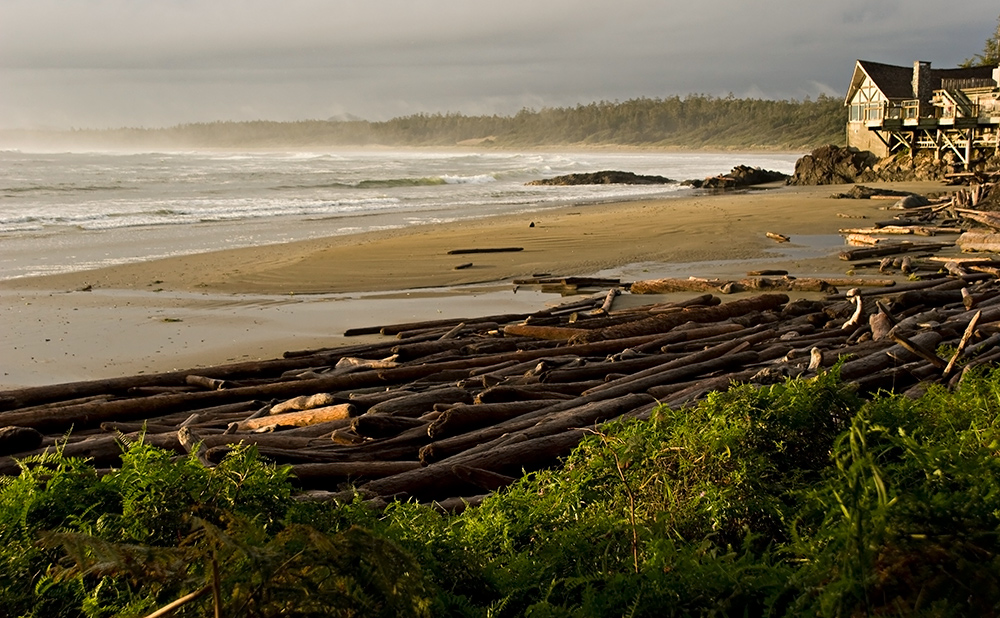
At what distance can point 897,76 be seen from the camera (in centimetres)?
4928

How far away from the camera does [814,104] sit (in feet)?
408

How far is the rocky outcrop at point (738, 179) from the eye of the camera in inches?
1629

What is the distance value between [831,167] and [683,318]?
121ft

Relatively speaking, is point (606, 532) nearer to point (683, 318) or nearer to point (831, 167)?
point (683, 318)

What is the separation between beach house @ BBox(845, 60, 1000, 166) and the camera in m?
39.5

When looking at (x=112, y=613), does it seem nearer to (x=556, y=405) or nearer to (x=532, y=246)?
(x=556, y=405)

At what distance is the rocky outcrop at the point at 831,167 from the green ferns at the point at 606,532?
40.5m

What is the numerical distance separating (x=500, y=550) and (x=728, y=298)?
8.35m

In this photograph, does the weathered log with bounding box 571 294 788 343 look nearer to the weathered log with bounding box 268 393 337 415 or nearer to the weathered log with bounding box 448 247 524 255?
the weathered log with bounding box 268 393 337 415

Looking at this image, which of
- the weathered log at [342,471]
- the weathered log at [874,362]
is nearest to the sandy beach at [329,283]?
the weathered log at [342,471]

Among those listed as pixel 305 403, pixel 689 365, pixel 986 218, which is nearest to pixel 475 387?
pixel 305 403

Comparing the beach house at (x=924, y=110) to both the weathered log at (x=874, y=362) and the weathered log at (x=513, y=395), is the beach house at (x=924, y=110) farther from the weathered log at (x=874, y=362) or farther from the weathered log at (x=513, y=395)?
the weathered log at (x=513, y=395)

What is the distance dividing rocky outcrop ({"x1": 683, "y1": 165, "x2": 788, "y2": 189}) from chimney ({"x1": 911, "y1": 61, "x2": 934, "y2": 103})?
9.26 meters

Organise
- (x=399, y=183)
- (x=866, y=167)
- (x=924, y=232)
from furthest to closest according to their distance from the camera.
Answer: (x=399, y=183), (x=866, y=167), (x=924, y=232)
